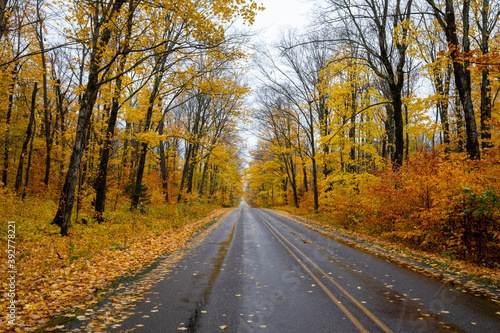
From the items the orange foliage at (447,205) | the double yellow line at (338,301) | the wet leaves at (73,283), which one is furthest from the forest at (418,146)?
the wet leaves at (73,283)

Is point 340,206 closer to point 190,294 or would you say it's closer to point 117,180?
point 190,294

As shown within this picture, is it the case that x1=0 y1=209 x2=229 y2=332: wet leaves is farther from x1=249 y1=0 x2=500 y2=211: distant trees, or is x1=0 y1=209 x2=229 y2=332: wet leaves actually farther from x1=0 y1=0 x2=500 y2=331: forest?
x1=249 y1=0 x2=500 y2=211: distant trees

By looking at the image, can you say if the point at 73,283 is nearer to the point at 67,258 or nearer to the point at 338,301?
the point at 67,258

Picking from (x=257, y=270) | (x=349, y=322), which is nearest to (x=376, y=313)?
(x=349, y=322)

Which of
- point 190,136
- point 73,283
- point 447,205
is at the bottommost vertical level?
point 73,283

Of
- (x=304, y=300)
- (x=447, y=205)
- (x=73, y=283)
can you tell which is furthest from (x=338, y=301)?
(x=447, y=205)

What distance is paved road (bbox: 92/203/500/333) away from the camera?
4203mm

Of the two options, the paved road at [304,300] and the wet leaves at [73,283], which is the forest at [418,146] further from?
the wet leaves at [73,283]

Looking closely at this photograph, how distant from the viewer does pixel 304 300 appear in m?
5.23

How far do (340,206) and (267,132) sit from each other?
1987cm

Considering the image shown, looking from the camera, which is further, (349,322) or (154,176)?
(154,176)

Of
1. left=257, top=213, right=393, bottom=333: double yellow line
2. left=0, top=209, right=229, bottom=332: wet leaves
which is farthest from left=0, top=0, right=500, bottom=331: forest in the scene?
left=257, top=213, right=393, bottom=333: double yellow line

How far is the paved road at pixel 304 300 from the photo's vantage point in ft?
13.8

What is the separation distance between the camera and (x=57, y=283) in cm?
A: 573
